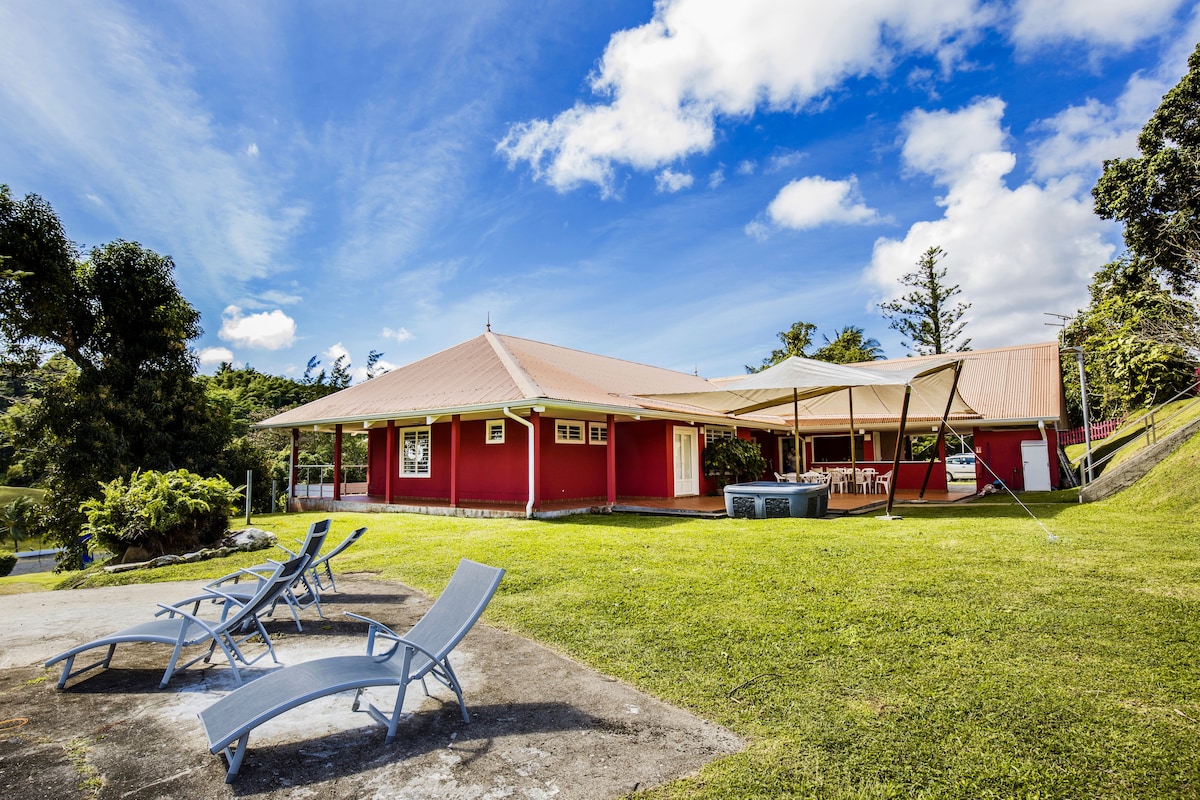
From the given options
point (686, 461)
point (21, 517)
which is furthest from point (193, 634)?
point (21, 517)

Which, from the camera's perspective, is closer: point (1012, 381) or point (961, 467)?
point (1012, 381)

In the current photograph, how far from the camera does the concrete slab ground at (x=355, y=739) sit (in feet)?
8.55

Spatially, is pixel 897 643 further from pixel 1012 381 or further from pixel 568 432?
pixel 1012 381

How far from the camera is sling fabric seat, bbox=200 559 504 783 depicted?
268 cm

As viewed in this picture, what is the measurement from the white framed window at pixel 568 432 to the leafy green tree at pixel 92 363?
34.3 ft

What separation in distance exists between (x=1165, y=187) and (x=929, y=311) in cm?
1801

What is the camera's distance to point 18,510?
16.6 m

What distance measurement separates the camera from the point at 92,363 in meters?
16.5

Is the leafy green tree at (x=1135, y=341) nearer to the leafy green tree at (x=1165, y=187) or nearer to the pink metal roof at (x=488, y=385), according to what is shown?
the leafy green tree at (x=1165, y=187)

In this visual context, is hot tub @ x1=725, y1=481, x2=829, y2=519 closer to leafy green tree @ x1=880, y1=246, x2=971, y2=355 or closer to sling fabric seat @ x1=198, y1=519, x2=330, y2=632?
sling fabric seat @ x1=198, y1=519, x2=330, y2=632

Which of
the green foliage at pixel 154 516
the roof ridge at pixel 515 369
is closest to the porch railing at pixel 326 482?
the roof ridge at pixel 515 369

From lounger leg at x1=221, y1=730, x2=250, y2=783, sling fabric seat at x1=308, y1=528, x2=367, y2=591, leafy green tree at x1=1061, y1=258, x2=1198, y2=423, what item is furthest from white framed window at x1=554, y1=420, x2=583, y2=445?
leafy green tree at x1=1061, y1=258, x2=1198, y2=423

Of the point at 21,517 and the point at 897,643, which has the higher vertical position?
the point at 21,517

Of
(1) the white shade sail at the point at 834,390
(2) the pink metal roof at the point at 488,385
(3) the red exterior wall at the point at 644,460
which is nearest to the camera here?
(1) the white shade sail at the point at 834,390
